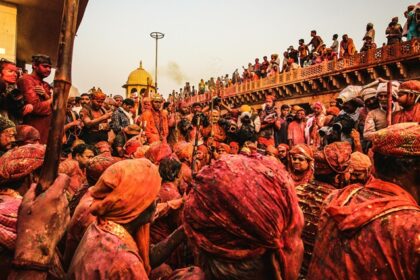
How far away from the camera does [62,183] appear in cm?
170

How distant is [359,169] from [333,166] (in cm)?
42

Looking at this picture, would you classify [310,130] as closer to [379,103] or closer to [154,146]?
[379,103]

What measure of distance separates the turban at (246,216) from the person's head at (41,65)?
498 cm

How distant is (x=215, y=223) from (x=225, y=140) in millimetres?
7903

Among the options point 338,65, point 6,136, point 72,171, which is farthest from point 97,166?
point 338,65

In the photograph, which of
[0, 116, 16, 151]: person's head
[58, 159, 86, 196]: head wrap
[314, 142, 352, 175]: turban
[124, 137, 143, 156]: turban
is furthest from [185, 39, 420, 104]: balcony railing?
[314, 142, 352, 175]: turban

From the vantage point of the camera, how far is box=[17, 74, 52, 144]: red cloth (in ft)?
18.5

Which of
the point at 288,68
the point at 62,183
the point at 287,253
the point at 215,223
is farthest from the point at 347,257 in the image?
the point at 288,68

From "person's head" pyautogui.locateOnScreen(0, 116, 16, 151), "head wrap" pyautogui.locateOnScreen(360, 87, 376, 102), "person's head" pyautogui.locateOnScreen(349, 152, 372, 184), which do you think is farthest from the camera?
"head wrap" pyautogui.locateOnScreen(360, 87, 376, 102)

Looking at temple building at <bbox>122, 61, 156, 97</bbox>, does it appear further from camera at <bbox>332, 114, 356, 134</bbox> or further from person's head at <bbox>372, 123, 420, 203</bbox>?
person's head at <bbox>372, 123, 420, 203</bbox>

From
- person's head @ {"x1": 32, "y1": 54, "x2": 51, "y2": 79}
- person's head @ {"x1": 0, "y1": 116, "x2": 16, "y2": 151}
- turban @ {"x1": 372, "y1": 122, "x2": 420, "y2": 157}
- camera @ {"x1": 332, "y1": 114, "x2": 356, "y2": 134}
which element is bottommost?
turban @ {"x1": 372, "y1": 122, "x2": 420, "y2": 157}

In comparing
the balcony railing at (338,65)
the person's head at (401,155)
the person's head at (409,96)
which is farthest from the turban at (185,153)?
the balcony railing at (338,65)

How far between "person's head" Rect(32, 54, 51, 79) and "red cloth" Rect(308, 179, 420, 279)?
5.09 metres

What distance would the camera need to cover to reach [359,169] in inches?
141
